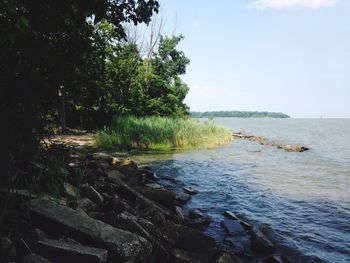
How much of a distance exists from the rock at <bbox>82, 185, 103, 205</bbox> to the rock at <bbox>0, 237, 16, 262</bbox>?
237cm

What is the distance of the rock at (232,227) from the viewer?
6.60 m

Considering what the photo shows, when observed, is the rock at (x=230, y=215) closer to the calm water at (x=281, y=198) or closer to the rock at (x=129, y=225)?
the calm water at (x=281, y=198)

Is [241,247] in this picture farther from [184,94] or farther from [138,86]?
[184,94]

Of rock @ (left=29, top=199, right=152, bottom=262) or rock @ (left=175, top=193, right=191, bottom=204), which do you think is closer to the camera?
rock @ (left=29, top=199, right=152, bottom=262)

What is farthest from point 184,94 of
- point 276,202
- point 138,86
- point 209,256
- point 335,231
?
point 209,256

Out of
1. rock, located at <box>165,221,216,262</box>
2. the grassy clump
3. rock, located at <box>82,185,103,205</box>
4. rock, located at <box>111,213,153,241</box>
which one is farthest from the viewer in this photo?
the grassy clump

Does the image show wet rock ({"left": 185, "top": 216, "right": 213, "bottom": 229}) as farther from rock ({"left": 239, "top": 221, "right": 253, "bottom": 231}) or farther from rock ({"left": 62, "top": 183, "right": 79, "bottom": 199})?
rock ({"left": 62, "top": 183, "right": 79, "bottom": 199})

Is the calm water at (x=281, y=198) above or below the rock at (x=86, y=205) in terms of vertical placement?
below

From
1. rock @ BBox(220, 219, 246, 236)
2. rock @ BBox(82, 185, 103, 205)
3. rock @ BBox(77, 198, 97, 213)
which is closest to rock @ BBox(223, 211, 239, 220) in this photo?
rock @ BBox(220, 219, 246, 236)

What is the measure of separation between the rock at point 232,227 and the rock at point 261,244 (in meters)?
0.51

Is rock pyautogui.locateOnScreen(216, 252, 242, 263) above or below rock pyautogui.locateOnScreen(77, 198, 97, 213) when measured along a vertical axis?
below

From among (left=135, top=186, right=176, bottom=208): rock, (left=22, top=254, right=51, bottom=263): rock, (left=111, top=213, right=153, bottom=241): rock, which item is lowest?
(left=135, top=186, right=176, bottom=208): rock

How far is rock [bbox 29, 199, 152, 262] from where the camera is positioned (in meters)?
3.83

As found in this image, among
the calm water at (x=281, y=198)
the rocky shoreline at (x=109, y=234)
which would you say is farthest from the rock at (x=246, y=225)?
the calm water at (x=281, y=198)
